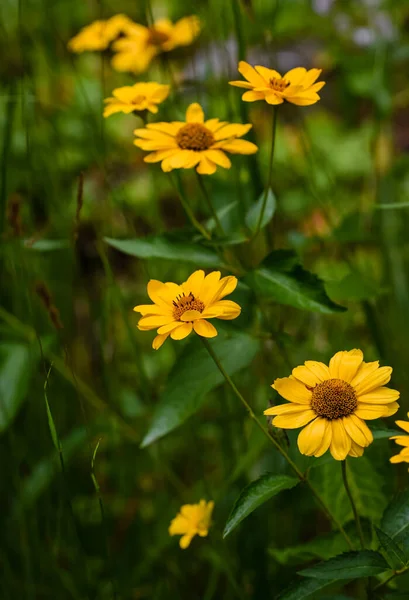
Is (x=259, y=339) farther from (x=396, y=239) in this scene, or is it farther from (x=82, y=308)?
(x=82, y=308)

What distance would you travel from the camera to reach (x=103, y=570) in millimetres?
859

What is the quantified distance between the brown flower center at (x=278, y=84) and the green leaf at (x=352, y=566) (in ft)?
1.05

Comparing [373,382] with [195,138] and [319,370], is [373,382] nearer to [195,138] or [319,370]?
[319,370]

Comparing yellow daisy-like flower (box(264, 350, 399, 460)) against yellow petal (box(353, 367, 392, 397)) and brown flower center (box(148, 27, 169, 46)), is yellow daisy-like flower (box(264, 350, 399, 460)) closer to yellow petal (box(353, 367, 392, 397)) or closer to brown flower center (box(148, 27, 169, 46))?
yellow petal (box(353, 367, 392, 397))

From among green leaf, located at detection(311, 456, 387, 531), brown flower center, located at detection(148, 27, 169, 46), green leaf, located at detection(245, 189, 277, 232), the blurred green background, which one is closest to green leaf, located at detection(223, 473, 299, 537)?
the blurred green background

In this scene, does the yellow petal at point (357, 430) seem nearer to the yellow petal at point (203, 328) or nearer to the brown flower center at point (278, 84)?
the yellow petal at point (203, 328)

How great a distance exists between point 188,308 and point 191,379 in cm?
17

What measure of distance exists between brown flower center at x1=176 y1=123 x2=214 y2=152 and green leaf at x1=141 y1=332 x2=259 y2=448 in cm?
17

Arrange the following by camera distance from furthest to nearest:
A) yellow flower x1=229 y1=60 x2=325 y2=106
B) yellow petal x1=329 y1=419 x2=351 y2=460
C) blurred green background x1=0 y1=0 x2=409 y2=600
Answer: blurred green background x1=0 y1=0 x2=409 y2=600, yellow flower x1=229 y1=60 x2=325 y2=106, yellow petal x1=329 y1=419 x2=351 y2=460

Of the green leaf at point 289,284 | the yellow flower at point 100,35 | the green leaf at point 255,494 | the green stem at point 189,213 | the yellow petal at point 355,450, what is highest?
the yellow flower at point 100,35

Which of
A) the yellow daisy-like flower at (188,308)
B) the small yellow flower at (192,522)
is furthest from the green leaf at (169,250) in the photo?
the small yellow flower at (192,522)

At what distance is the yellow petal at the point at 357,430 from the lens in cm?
41

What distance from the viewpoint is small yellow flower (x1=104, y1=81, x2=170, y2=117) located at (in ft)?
2.01

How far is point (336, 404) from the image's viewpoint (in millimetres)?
430
